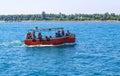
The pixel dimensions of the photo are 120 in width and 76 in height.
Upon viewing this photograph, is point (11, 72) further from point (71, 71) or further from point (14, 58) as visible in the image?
point (14, 58)

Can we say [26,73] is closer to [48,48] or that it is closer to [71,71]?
[71,71]

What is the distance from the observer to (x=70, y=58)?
167ft

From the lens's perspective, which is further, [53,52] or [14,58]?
[53,52]

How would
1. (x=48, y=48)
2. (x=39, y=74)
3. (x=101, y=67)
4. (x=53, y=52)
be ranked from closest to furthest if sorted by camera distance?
(x=39, y=74) → (x=101, y=67) → (x=53, y=52) → (x=48, y=48)

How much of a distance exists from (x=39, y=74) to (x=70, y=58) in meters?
12.7

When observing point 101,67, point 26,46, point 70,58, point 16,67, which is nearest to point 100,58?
point 70,58

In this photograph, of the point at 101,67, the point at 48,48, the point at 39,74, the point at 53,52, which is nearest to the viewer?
the point at 39,74

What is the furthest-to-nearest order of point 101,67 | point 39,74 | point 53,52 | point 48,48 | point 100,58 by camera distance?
point 48,48, point 53,52, point 100,58, point 101,67, point 39,74

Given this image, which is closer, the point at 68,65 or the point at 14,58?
the point at 68,65

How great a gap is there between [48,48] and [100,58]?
46.7ft

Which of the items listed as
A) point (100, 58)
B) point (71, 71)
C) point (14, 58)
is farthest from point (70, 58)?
point (71, 71)

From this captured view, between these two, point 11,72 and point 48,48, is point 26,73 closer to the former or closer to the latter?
point 11,72

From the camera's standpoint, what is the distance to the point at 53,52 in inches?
2267

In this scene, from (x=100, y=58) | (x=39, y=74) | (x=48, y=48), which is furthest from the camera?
(x=48, y=48)
